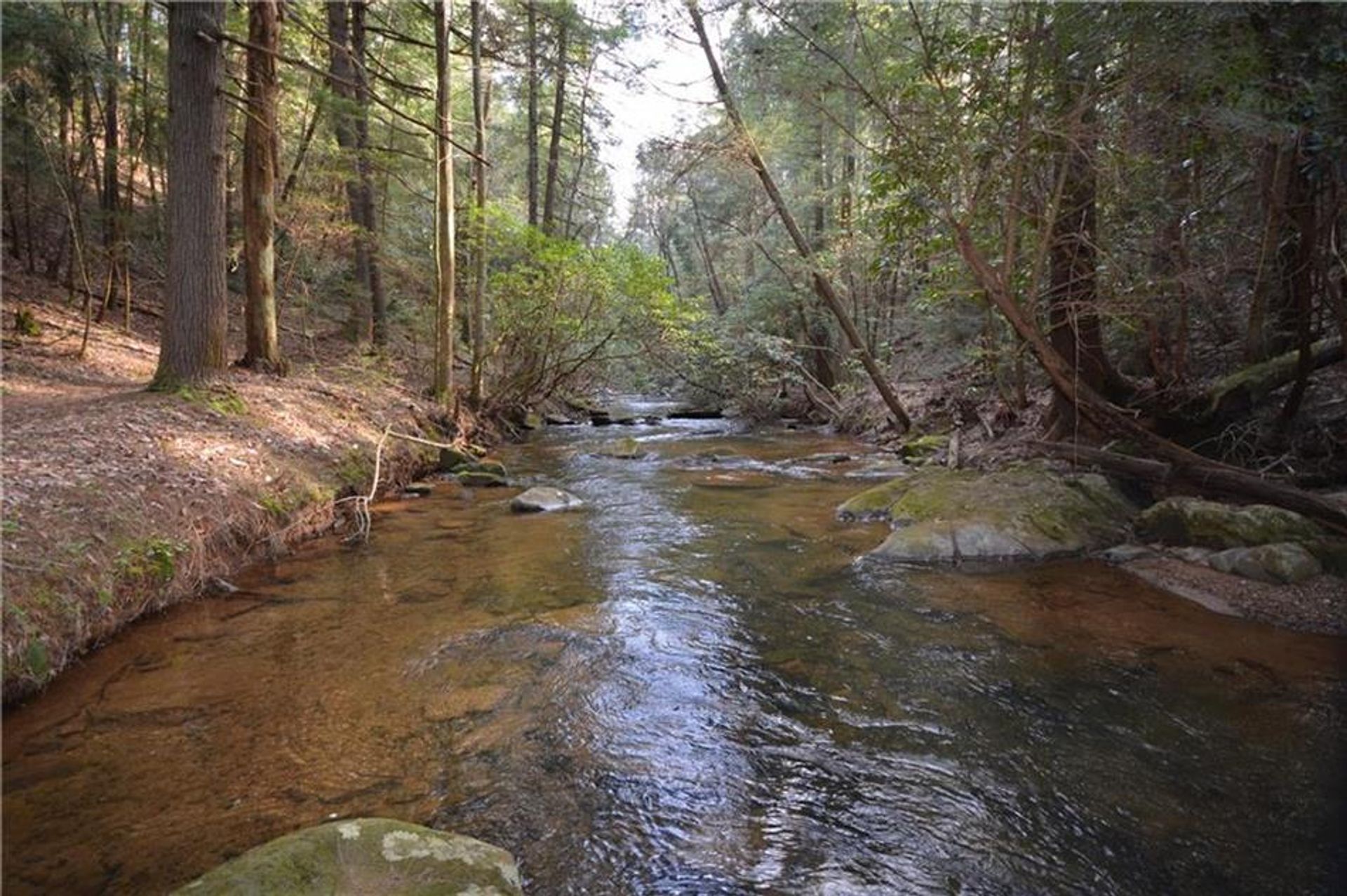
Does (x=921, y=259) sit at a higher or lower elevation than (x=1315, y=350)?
higher

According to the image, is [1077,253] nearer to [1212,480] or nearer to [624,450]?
[1212,480]

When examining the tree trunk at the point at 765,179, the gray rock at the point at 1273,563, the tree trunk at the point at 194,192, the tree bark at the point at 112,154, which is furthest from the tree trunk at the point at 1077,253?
the tree bark at the point at 112,154

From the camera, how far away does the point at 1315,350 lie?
6.85m

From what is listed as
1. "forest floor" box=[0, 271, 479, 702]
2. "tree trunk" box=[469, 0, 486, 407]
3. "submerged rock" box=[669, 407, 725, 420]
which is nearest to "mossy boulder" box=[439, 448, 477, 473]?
"forest floor" box=[0, 271, 479, 702]

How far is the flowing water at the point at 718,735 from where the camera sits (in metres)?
2.83

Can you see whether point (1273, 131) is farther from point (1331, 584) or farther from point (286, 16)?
point (286, 16)

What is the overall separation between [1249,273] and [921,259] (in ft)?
10.7

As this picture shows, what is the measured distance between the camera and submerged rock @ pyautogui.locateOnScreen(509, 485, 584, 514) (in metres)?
8.73

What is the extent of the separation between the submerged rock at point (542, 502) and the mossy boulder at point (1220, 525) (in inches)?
250

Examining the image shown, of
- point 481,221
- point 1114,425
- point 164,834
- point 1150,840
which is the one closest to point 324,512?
point 164,834

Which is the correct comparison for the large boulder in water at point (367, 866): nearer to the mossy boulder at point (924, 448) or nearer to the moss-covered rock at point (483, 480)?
the moss-covered rock at point (483, 480)

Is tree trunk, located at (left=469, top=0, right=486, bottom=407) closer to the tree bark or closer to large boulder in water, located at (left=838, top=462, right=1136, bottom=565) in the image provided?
the tree bark

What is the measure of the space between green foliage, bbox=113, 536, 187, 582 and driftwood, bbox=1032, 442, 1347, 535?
870 cm

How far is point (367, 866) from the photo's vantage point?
2.42 m
